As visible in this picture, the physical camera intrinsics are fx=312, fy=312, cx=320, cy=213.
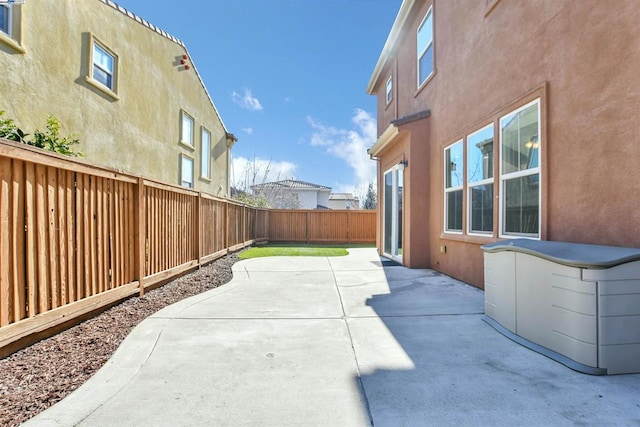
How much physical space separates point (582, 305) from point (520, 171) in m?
2.73

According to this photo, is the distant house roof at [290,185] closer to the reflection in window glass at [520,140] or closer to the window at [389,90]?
the window at [389,90]

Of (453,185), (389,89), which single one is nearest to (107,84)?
(453,185)

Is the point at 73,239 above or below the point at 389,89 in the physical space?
below

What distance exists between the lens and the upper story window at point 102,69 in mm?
7117

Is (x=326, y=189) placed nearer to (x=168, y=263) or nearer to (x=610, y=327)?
(x=168, y=263)

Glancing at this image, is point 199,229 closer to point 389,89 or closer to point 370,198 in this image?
point 389,89

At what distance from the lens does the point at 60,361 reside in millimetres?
2895

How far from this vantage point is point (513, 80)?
4.90m

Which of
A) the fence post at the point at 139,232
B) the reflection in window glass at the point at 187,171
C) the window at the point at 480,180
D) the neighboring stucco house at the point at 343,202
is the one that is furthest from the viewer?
the neighboring stucco house at the point at 343,202

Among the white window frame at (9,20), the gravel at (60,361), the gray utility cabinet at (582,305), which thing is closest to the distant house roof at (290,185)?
the white window frame at (9,20)

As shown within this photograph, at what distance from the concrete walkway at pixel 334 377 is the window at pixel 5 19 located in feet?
18.1

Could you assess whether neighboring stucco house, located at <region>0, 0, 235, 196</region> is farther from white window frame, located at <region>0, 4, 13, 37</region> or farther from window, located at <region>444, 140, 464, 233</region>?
window, located at <region>444, 140, 464, 233</region>

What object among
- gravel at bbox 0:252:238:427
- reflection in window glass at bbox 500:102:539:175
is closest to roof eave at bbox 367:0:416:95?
reflection in window glass at bbox 500:102:539:175

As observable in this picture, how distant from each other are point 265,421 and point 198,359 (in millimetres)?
1238
